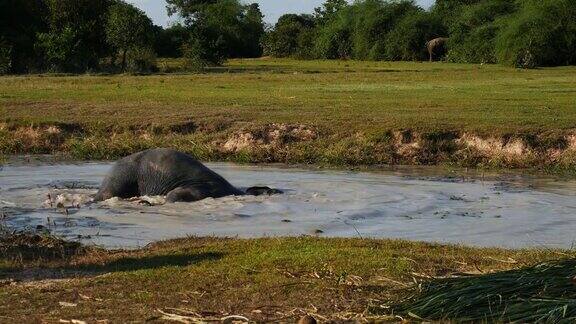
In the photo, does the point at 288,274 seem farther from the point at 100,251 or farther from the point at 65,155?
the point at 65,155

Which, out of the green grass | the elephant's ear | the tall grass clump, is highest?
the tall grass clump

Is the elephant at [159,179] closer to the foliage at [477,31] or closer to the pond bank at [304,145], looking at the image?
the pond bank at [304,145]

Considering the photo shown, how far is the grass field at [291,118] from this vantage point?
16.4 m

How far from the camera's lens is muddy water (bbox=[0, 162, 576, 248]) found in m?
10.3

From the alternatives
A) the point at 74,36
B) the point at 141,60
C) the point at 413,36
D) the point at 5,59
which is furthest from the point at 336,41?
the point at 5,59

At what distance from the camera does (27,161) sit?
16.2 m

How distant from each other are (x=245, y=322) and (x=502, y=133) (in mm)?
11322

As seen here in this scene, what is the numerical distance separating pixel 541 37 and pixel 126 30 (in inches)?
692

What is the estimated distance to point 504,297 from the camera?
559 centimetres

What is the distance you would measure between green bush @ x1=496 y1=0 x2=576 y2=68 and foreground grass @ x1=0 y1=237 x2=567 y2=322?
114 feet

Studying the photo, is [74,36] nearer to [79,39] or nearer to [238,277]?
[79,39]

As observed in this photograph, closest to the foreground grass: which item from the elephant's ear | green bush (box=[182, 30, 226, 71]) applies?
the elephant's ear

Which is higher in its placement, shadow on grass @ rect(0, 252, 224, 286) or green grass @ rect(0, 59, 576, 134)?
green grass @ rect(0, 59, 576, 134)

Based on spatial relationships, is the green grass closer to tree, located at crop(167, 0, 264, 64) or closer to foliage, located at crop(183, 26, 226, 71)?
foliage, located at crop(183, 26, 226, 71)
